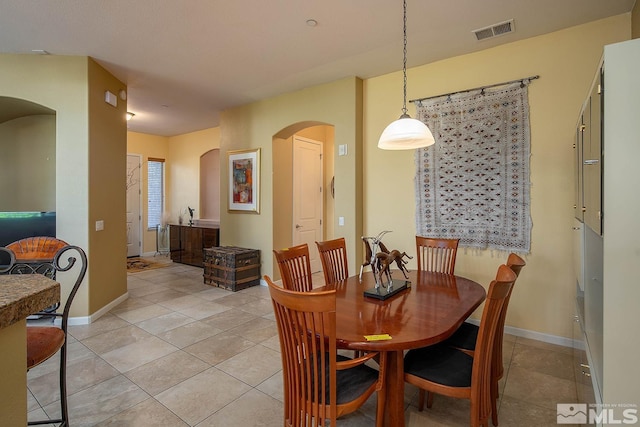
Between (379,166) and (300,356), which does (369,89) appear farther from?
(300,356)

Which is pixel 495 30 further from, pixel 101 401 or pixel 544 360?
pixel 101 401

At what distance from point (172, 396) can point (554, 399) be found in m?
2.67

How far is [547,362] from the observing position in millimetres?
2727

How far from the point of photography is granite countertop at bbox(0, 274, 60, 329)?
0.79m

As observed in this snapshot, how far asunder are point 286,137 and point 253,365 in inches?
140

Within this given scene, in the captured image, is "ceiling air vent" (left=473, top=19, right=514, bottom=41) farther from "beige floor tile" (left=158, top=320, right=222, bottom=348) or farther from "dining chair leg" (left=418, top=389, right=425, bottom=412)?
"beige floor tile" (left=158, top=320, right=222, bottom=348)

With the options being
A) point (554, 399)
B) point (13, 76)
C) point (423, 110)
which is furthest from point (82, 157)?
point (554, 399)

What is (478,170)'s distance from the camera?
3.37 metres

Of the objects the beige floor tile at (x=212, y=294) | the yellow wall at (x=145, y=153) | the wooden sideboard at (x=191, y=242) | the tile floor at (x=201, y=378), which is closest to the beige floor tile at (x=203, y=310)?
the tile floor at (x=201, y=378)

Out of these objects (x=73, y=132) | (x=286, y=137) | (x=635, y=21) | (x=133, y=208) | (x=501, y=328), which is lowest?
(x=501, y=328)

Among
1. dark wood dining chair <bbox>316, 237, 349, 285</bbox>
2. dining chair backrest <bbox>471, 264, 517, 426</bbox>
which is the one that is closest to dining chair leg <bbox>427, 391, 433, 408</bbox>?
dining chair backrest <bbox>471, 264, 517, 426</bbox>

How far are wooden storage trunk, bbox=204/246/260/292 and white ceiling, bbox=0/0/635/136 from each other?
2.51 metres

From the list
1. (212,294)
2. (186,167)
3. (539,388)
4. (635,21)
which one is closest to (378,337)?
(539,388)

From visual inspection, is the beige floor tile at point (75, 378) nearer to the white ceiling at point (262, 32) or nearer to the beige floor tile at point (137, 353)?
the beige floor tile at point (137, 353)
